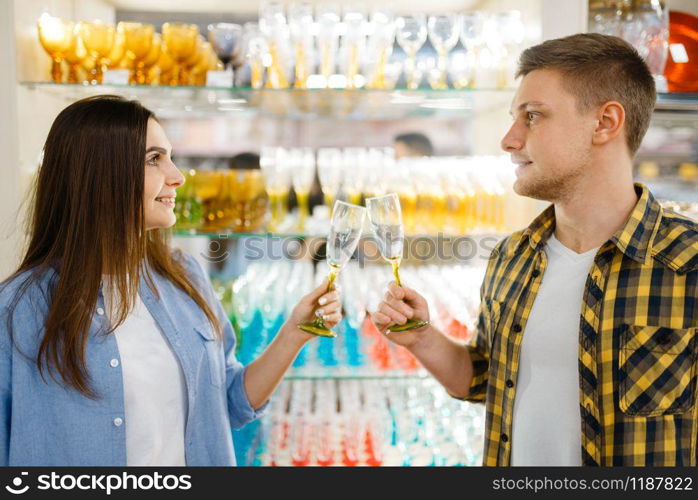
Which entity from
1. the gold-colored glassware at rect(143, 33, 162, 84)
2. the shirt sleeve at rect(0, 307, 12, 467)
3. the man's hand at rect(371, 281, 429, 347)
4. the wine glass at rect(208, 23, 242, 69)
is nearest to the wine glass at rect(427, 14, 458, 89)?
the wine glass at rect(208, 23, 242, 69)

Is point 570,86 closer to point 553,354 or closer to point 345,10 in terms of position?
point 553,354

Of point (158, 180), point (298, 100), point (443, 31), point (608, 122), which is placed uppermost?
point (443, 31)

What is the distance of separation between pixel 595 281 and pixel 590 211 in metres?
0.19

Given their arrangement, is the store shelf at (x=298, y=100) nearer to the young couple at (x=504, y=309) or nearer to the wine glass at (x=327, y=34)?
the wine glass at (x=327, y=34)

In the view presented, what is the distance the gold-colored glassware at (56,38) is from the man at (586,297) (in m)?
1.45

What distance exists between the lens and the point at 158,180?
178 centimetres

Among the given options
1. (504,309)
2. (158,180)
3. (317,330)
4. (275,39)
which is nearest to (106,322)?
(158,180)

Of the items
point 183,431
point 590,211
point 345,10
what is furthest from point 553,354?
point 345,10

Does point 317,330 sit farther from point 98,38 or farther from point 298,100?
point 98,38

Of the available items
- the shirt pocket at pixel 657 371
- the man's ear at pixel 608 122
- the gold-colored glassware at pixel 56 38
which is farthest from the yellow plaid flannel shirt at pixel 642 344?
the gold-colored glassware at pixel 56 38

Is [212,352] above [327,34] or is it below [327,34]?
below

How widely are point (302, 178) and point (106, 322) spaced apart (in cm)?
120

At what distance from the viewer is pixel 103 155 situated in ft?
5.57

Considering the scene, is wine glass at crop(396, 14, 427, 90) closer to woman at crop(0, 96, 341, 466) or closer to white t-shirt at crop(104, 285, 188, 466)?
woman at crop(0, 96, 341, 466)
